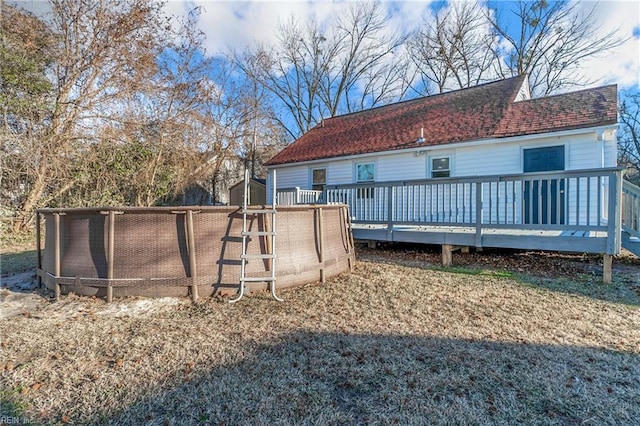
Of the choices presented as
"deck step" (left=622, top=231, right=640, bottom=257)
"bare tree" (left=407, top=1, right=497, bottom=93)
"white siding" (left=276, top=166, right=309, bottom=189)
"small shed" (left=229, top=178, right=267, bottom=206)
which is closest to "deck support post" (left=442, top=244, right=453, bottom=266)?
"deck step" (left=622, top=231, right=640, bottom=257)

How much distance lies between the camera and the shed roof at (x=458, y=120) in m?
7.92

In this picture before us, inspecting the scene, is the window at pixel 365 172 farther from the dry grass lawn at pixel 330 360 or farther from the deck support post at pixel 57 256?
the deck support post at pixel 57 256

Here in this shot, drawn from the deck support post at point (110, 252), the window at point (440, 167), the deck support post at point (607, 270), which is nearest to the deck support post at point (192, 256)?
the deck support post at point (110, 252)

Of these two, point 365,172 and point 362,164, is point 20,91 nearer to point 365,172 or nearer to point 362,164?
point 362,164

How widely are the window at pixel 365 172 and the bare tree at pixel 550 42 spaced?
12.4 m

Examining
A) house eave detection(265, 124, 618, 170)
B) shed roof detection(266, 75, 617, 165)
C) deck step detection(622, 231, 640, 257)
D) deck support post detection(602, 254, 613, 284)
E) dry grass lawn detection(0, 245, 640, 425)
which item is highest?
shed roof detection(266, 75, 617, 165)

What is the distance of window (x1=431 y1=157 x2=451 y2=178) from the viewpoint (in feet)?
31.2

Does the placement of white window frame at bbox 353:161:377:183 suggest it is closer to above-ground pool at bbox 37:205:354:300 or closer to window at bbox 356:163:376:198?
window at bbox 356:163:376:198

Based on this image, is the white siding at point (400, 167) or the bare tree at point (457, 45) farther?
the bare tree at point (457, 45)

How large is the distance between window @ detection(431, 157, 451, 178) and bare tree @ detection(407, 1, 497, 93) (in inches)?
565

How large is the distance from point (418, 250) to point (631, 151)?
23.9m

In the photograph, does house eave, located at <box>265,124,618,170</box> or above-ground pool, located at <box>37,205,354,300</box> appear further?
house eave, located at <box>265,124,618,170</box>

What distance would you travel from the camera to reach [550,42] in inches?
715

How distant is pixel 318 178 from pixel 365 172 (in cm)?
221
